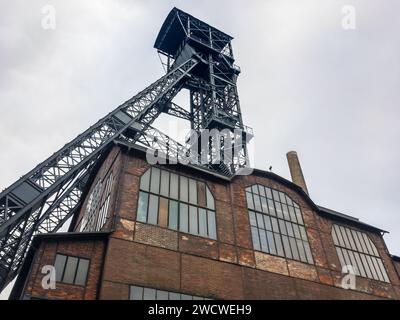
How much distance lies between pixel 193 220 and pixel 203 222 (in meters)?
0.40

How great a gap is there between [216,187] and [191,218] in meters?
2.08

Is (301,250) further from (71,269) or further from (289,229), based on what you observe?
(71,269)

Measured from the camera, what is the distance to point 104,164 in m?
15.4

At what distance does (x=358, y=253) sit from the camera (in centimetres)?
1611

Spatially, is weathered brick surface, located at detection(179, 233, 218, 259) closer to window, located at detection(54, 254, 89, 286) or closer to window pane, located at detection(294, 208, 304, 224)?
window, located at detection(54, 254, 89, 286)

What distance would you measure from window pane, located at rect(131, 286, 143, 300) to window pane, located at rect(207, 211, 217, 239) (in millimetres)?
3410

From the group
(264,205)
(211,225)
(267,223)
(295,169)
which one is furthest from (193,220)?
(295,169)

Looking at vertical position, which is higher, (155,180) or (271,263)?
(155,180)

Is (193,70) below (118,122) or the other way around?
the other way around

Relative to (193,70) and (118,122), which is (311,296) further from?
(193,70)

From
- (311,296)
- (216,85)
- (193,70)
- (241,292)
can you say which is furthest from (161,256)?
(193,70)

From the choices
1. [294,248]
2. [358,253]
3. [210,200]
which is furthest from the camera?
[358,253]

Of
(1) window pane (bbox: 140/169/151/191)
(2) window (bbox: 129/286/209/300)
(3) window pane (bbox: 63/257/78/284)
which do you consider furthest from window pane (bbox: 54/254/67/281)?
(1) window pane (bbox: 140/169/151/191)

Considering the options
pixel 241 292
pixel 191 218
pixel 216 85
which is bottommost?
pixel 241 292
